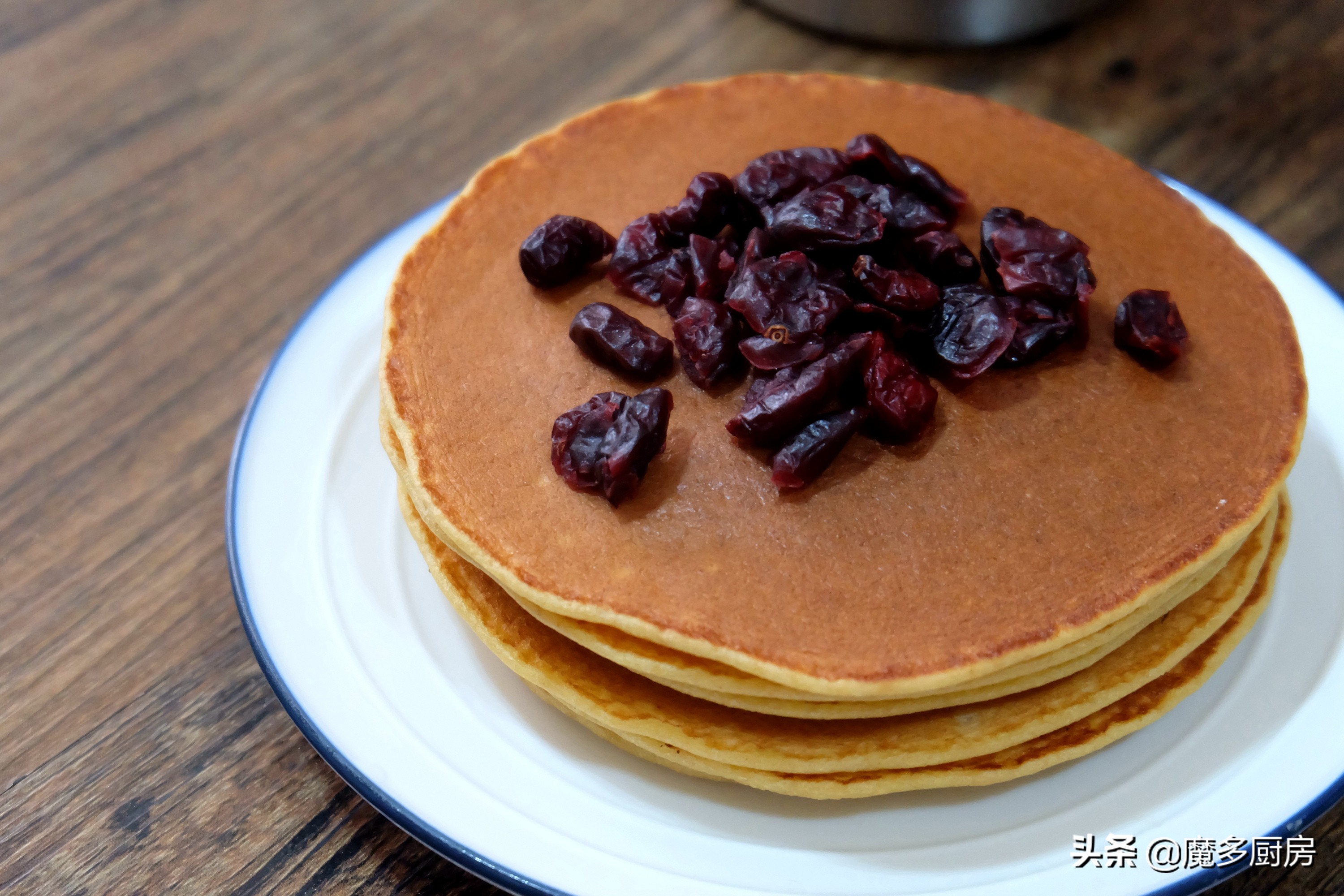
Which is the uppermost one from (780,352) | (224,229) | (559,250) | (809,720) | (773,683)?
(559,250)

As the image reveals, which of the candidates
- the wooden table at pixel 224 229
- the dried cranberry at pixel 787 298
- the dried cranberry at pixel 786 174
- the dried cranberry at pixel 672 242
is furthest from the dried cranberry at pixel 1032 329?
the wooden table at pixel 224 229

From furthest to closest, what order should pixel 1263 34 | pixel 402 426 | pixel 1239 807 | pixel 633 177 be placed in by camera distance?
pixel 1263 34 < pixel 633 177 < pixel 402 426 < pixel 1239 807

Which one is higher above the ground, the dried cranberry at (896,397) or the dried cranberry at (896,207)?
the dried cranberry at (896,207)

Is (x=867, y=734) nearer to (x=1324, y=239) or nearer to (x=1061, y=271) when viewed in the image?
(x=1061, y=271)

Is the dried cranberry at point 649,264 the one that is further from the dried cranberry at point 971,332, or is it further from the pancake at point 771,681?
the pancake at point 771,681

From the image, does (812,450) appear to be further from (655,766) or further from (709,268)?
(655,766)

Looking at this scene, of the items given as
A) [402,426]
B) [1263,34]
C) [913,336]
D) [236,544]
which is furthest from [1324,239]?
[236,544]

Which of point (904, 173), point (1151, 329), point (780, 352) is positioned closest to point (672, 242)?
point (780, 352)
